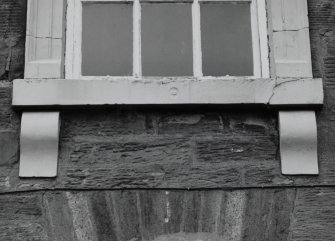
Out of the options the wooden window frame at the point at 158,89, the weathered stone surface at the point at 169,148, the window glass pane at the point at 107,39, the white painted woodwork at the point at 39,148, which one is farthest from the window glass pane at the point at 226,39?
the white painted woodwork at the point at 39,148

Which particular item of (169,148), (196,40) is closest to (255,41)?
(196,40)

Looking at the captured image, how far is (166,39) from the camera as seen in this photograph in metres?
4.63

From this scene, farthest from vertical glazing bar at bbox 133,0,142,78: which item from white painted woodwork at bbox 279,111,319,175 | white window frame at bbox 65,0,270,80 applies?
white painted woodwork at bbox 279,111,319,175

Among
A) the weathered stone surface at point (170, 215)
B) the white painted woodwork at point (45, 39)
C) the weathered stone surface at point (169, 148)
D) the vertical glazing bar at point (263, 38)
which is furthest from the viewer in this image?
the vertical glazing bar at point (263, 38)

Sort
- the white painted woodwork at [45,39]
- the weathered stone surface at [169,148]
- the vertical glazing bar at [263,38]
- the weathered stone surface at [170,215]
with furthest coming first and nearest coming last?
the vertical glazing bar at [263,38] < the white painted woodwork at [45,39] < the weathered stone surface at [169,148] < the weathered stone surface at [170,215]

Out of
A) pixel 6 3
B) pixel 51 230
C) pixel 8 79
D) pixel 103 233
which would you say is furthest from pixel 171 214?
pixel 6 3

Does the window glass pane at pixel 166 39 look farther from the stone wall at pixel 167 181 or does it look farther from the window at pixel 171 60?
the stone wall at pixel 167 181

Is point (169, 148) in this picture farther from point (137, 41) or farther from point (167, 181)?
point (137, 41)

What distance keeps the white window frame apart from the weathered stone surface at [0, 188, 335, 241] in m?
0.78

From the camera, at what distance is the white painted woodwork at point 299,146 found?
4203mm

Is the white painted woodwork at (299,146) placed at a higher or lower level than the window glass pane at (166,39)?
lower

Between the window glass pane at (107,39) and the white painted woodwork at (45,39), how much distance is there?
0.19 meters

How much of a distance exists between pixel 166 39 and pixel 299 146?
3.56 ft

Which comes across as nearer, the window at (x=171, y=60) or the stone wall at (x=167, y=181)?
the stone wall at (x=167, y=181)
